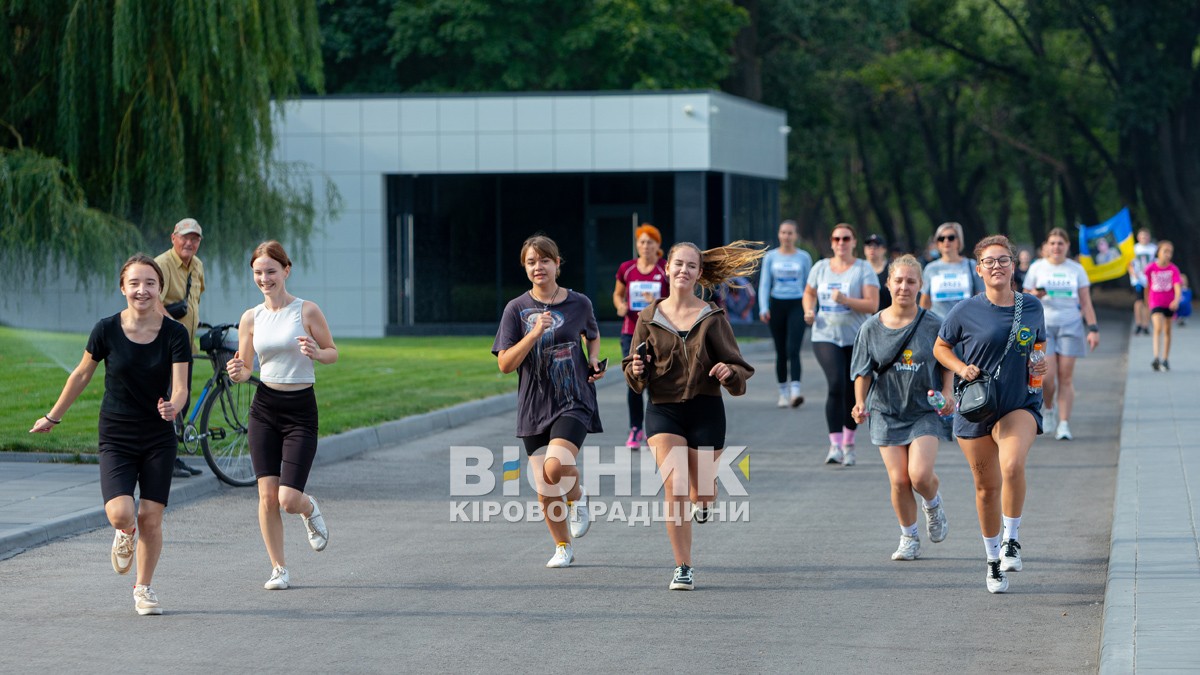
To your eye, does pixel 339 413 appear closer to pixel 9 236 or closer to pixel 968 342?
pixel 9 236

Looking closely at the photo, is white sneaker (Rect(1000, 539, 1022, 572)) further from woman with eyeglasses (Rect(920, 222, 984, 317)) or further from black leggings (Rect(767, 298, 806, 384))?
black leggings (Rect(767, 298, 806, 384))

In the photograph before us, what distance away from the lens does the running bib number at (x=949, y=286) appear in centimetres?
1341

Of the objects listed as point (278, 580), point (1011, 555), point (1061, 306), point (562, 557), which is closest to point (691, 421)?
point (562, 557)

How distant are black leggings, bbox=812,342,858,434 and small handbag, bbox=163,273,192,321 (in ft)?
15.3

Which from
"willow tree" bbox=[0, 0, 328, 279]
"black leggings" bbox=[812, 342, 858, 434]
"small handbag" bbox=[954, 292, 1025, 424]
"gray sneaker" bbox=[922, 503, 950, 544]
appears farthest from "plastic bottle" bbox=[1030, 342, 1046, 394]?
"willow tree" bbox=[0, 0, 328, 279]

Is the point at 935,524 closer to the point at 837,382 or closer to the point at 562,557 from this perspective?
the point at 562,557

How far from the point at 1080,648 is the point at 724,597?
1.74 m

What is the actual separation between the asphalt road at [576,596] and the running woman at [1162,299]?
10.9 m

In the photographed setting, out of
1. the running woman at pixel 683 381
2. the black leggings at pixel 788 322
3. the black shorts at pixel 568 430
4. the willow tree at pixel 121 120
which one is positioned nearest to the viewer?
the running woman at pixel 683 381

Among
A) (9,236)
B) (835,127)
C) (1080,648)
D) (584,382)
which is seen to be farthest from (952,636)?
(835,127)

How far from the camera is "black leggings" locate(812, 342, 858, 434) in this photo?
1271 cm

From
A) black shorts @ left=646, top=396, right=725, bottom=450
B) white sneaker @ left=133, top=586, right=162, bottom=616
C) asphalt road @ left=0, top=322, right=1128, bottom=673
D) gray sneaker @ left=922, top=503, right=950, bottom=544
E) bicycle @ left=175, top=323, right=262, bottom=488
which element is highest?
black shorts @ left=646, top=396, right=725, bottom=450

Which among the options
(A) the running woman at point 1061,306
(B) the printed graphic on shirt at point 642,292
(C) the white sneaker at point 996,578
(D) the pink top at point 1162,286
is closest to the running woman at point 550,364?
(C) the white sneaker at point 996,578

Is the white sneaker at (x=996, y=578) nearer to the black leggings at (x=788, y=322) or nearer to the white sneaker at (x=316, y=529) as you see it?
the white sneaker at (x=316, y=529)
